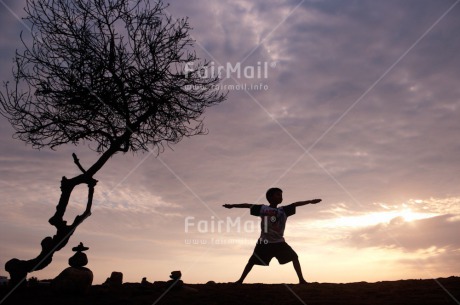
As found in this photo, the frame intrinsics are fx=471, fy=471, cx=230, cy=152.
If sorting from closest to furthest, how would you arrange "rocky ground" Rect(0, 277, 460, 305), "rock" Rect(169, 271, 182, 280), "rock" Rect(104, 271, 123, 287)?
"rocky ground" Rect(0, 277, 460, 305) → "rock" Rect(169, 271, 182, 280) → "rock" Rect(104, 271, 123, 287)

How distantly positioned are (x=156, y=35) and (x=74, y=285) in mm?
8287

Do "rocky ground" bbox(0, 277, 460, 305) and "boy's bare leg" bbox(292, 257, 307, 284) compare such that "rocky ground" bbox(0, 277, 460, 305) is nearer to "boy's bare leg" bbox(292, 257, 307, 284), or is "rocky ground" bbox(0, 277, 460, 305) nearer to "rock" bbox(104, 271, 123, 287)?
"boy's bare leg" bbox(292, 257, 307, 284)

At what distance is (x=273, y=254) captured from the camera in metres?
12.2

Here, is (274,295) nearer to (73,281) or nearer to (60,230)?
(73,281)

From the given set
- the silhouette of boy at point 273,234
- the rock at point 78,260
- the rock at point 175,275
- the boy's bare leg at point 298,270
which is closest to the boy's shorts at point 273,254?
the silhouette of boy at point 273,234

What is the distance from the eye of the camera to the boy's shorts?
1216 cm

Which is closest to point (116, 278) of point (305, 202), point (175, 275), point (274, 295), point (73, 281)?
point (73, 281)

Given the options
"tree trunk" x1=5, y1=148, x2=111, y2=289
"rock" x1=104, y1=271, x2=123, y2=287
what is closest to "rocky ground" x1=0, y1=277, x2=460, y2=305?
"tree trunk" x1=5, y1=148, x2=111, y2=289

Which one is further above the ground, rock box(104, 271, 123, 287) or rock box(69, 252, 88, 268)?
rock box(69, 252, 88, 268)

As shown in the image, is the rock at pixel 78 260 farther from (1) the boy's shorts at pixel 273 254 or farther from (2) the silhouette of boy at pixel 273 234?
(1) the boy's shorts at pixel 273 254

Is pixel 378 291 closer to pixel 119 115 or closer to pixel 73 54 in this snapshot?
pixel 119 115

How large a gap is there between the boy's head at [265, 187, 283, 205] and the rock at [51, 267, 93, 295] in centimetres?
528

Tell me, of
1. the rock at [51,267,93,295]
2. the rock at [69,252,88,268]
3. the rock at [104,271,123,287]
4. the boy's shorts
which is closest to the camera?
the boy's shorts

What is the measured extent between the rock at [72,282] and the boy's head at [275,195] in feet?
17.3
